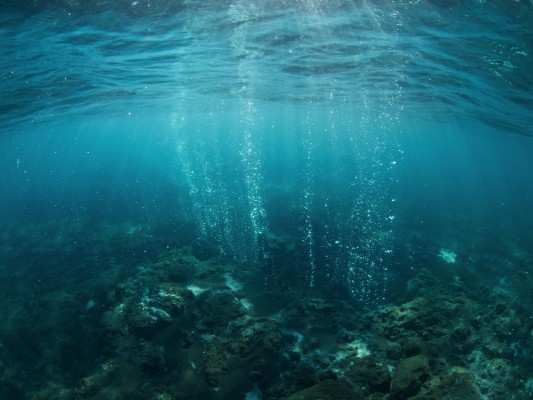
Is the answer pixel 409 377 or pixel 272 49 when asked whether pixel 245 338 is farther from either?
pixel 272 49

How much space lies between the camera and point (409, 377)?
7.74m

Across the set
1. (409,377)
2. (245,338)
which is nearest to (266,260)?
(245,338)

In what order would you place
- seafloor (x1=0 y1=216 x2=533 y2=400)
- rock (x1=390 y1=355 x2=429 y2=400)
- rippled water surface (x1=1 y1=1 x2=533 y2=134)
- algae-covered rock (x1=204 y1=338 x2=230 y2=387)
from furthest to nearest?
rippled water surface (x1=1 y1=1 x2=533 y2=134) → algae-covered rock (x1=204 y1=338 x2=230 y2=387) → seafloor (x1=0 y1=216 x2=533 y2=400) → rock (x1=390 y1=355 x2=429 y2=400)

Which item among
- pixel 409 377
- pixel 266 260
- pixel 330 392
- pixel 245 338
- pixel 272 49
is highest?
pixel 272 49

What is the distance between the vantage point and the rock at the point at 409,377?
7.57m

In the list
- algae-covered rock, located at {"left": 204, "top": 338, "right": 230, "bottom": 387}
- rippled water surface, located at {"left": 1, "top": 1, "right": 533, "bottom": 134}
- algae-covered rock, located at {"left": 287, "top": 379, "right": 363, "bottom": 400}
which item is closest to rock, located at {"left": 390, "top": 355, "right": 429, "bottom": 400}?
algae-covered rock, located at {"left": 287, "top": 379, "right": 363, "bottom": 400}

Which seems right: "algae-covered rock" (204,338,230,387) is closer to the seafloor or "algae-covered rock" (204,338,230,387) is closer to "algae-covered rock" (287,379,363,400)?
the seafloor

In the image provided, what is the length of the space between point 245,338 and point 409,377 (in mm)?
4346

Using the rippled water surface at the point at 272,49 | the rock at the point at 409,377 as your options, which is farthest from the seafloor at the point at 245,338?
the rippled water surface at the point at 272,49

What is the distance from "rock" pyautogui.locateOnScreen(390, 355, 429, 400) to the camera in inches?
298

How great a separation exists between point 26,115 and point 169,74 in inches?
653

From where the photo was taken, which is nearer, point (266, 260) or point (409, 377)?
point (409, 377)

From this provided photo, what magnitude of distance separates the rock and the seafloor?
25 millimetres

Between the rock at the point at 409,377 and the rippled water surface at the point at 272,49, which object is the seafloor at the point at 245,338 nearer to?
the rock at the point at 409,377
